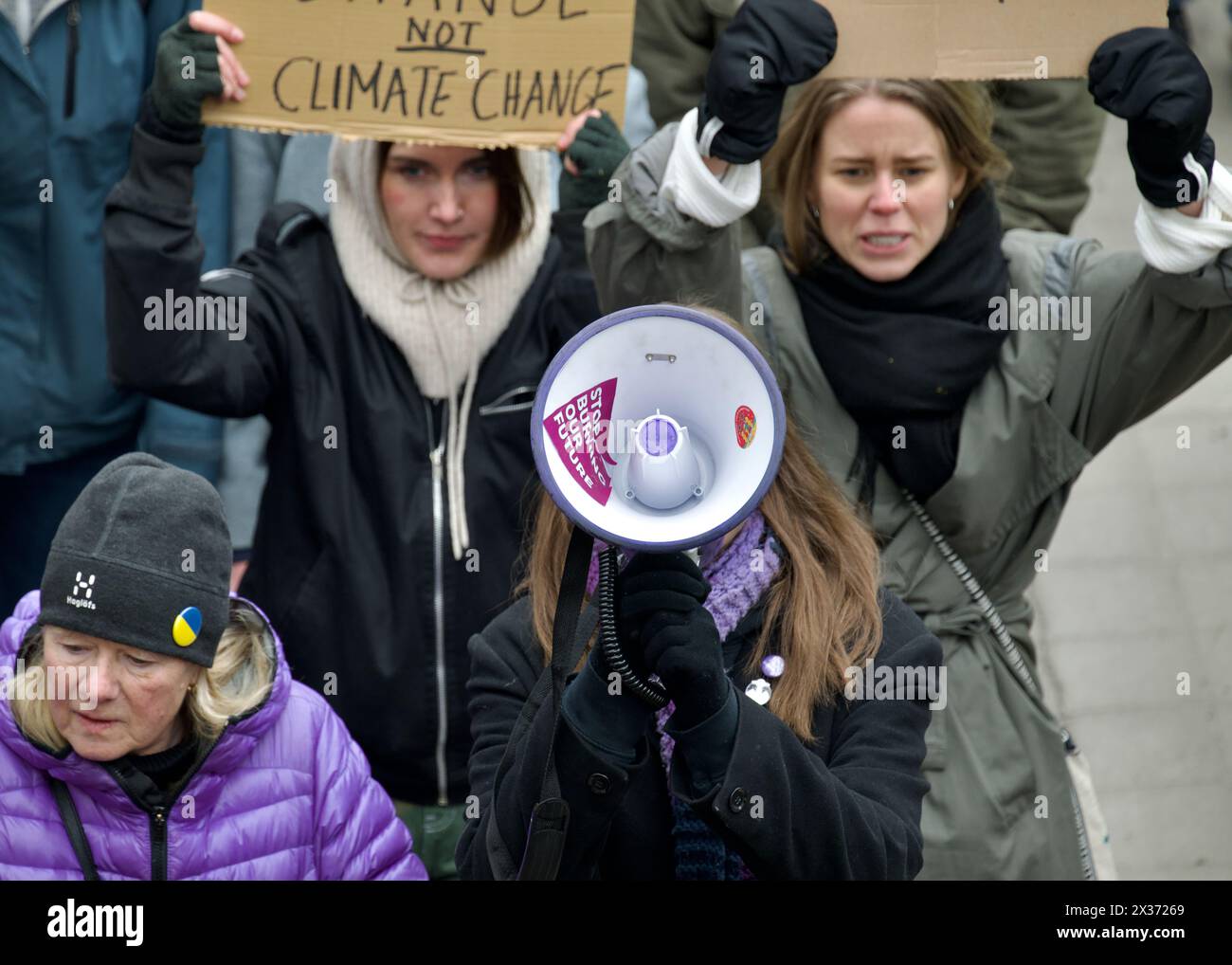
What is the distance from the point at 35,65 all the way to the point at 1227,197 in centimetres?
263

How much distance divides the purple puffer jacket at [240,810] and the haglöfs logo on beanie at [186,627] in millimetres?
167

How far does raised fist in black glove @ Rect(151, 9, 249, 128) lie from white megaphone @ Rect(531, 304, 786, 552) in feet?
4.91

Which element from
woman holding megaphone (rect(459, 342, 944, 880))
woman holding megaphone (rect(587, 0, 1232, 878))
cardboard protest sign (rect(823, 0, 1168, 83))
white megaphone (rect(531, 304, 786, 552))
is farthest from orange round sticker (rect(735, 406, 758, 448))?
cardboard protest sign (rect(823, 0, 1168, 83))

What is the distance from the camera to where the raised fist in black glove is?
12.4 ft

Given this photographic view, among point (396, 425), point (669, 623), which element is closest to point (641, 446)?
point (669, 623)

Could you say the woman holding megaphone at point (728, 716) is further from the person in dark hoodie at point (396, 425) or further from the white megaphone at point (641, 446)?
the person in dark hoodie at point (396, 425)

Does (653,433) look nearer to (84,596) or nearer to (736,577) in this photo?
(736,577)

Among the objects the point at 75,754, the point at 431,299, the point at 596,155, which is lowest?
the point at 75,754

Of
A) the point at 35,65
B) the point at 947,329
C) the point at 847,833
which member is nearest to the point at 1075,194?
the point at 947,329

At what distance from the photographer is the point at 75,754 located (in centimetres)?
316

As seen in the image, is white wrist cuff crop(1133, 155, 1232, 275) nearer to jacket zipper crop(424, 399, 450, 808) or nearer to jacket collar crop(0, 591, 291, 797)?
jacket zipper crop(424, 399, 450, 808)

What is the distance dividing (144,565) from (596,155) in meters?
1.29

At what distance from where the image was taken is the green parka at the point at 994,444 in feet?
11.8

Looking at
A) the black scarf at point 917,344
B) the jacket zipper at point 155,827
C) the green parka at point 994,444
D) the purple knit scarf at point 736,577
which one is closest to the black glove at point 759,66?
the green parka at point 994,444
